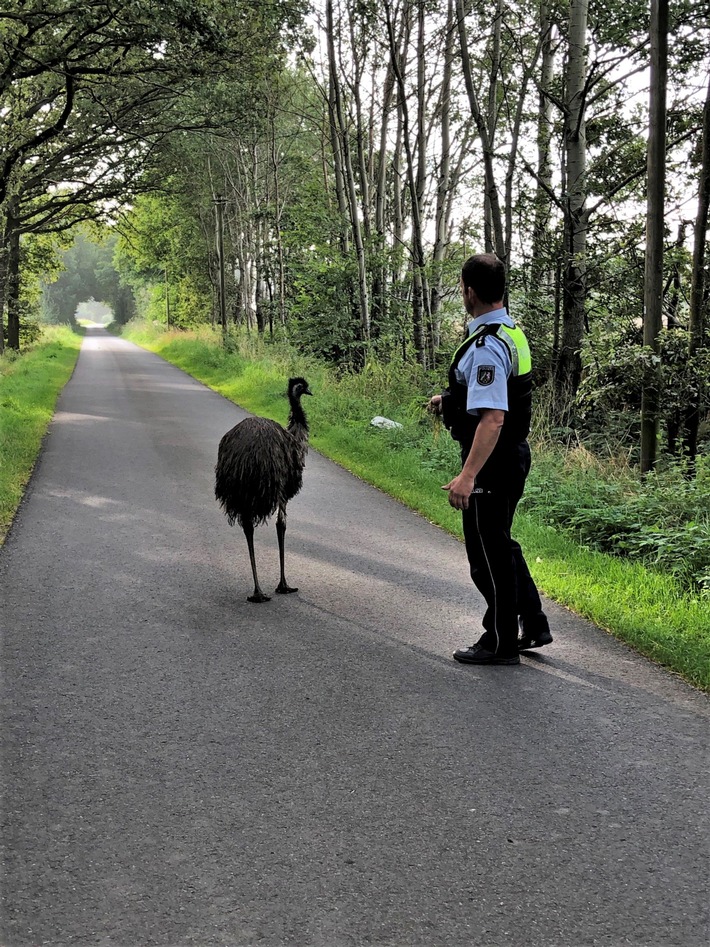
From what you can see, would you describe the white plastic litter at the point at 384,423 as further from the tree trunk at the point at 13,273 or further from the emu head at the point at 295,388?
the tree trunk at the point at 13,273

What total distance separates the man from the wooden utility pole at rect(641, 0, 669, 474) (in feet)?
17.2

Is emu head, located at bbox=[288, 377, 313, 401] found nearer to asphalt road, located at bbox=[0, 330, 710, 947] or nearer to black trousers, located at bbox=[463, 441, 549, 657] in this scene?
asphalt road, located at bbox=[0, 330, 710, 947]

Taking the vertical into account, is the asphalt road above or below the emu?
below

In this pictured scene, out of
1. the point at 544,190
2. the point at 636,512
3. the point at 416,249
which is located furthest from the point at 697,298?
the point at 416,249

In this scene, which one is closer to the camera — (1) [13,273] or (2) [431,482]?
(2) [431,482]

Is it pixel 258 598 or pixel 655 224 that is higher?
pixel 655 224

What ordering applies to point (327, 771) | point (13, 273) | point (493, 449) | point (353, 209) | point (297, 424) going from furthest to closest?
point (13, 273)
point (353, 209)
point (297, 424)
point (493, 449)
point (327, 771)

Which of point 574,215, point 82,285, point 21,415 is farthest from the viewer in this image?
point 82,285

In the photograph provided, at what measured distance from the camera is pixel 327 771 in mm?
3516

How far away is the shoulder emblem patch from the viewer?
4.43 m

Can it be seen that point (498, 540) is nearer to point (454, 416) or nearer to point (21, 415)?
point (454, 416)

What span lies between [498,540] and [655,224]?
627 centimetres

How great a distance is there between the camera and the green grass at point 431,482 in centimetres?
520

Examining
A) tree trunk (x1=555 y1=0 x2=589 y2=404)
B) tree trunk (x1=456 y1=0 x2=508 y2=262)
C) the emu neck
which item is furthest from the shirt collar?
tree trunk (x1=456 y1=0 x2=508 y2=262)
